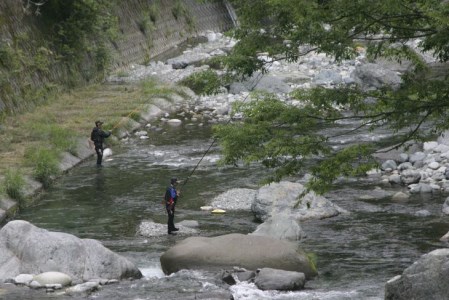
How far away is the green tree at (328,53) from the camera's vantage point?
14391 millimetres

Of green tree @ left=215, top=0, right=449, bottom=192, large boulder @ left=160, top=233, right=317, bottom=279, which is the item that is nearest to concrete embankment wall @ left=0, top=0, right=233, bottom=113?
large boulder @ left=160, top=233, right=317, bottom=279

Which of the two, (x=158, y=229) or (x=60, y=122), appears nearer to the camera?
(x=158, y=229)

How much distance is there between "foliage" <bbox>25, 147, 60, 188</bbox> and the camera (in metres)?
25.5

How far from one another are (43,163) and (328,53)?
478 inches

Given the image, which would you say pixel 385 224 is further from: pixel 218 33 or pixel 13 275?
pixel 218 33

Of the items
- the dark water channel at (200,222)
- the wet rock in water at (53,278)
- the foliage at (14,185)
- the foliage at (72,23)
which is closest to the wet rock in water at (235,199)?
the dark water channel at (200,222)

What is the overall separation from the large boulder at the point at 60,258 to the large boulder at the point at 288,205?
520 centimetres

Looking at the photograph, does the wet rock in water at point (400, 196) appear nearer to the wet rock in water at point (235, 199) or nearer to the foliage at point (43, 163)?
the wet rock in water at point (235, 199)

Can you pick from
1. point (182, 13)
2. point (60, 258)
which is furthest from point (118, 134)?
point (182, 13)

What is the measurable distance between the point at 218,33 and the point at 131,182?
31.2 m

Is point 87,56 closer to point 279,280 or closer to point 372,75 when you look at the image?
point 372,75

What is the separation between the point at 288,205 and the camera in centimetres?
A: 2250

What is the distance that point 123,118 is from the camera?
33.4m

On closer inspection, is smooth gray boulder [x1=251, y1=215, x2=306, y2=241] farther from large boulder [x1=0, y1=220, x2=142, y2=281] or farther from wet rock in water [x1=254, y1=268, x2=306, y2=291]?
large boulder [x1=0, y1=220, x2=142, y2=281]
